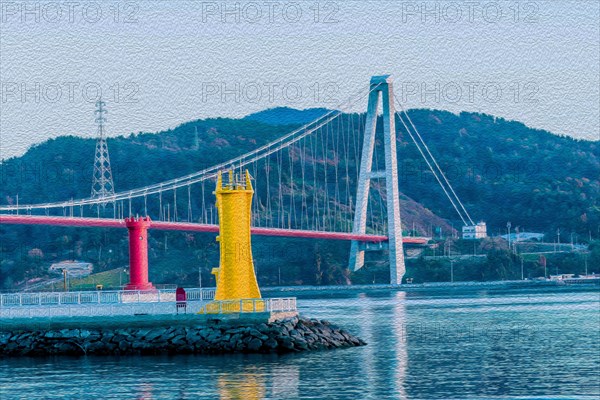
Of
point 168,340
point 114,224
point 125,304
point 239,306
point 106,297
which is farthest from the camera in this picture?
point 114,224

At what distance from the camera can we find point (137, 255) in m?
41.2

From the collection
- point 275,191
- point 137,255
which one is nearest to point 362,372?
point 137,255

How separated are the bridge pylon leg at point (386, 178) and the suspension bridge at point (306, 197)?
7 centimetres

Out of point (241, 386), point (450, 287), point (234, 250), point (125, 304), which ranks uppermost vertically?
point (234, 250)

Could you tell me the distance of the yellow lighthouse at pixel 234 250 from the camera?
1507 inches

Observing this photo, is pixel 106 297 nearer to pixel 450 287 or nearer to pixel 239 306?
pixel 239 306

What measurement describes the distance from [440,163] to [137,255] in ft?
461

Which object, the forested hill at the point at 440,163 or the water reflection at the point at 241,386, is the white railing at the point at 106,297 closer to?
the water reflection at the point at 241,386

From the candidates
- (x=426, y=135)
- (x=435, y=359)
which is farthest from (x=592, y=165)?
(x=435, y=359)

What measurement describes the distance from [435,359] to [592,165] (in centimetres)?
15583

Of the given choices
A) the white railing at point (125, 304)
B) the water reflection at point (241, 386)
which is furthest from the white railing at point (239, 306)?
the water reflection at point (241, 386)

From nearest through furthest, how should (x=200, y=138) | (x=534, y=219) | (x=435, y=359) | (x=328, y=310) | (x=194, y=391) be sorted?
(x=194, y=391)
(x=435, y=359)
(x=328, y=310)
(x=534, y=219)
(x=200, y=138)

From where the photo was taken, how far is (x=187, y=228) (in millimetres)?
78625

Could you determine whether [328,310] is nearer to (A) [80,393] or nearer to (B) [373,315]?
(B) [373,315]
